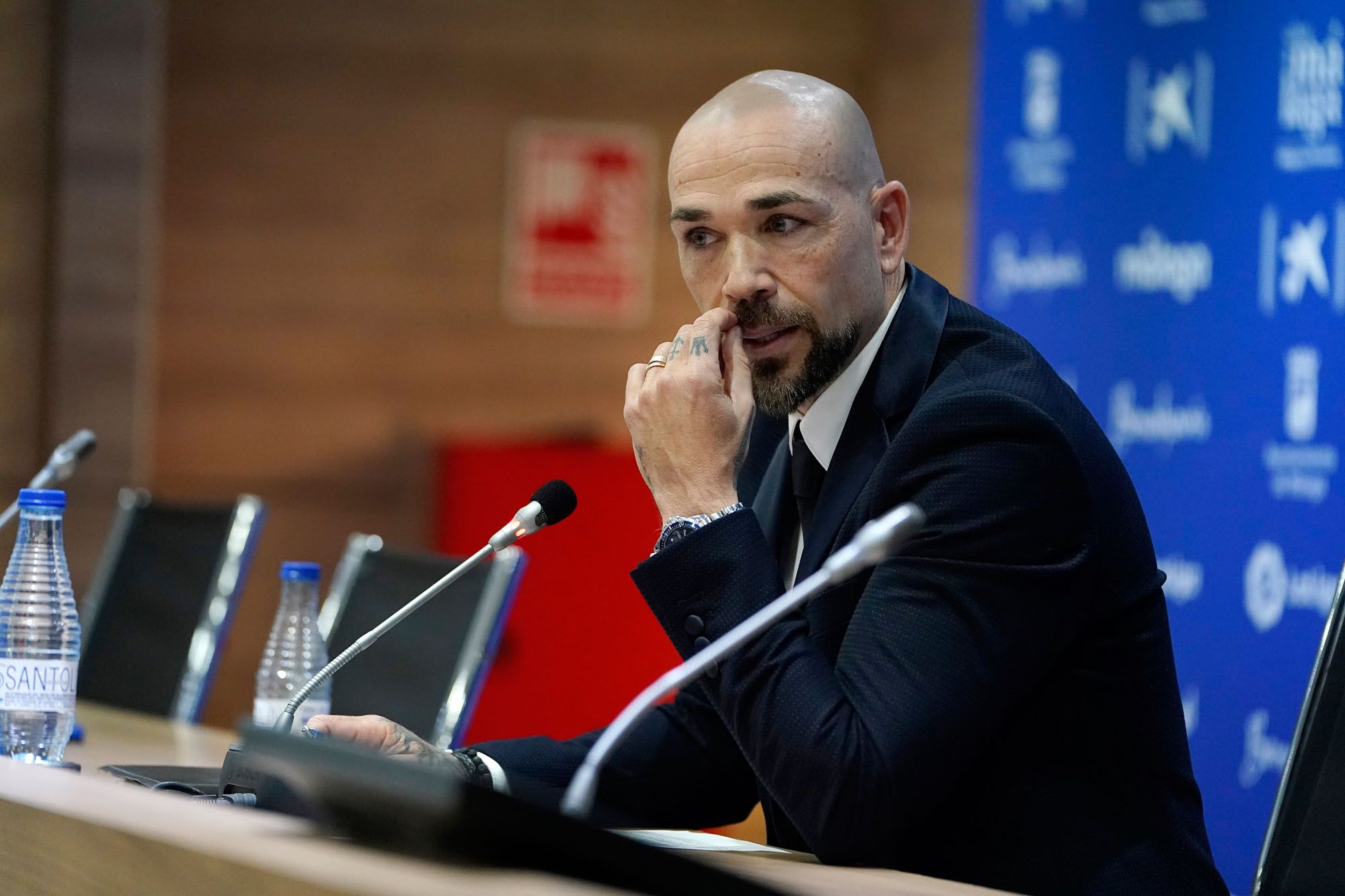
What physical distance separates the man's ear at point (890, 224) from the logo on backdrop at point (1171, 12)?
145cm

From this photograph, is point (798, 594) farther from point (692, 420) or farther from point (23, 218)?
point (23, 218)

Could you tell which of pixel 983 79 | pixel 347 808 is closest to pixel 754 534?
pixel 347 808

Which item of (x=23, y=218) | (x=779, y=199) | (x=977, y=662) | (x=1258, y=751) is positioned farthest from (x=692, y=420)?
(x=23, y=218)

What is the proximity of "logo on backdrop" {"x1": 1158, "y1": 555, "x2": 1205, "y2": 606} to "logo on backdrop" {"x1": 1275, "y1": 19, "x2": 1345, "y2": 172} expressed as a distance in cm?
78

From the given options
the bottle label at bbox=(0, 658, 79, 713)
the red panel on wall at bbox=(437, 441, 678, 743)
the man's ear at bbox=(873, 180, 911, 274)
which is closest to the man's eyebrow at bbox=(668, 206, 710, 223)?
the man's ear at bbox=(873, 180, 911, 274)

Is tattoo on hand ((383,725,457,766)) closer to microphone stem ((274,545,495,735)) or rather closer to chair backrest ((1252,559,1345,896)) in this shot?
microphone stem ((274,545,495,735))

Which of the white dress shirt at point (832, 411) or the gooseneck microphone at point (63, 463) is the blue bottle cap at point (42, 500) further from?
→ the white dress shirt at point (832, 411)

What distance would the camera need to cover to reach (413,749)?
1692mm

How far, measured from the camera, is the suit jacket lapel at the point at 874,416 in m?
1.72

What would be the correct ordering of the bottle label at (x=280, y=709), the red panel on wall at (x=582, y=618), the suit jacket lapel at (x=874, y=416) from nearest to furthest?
the suit jacket lapel at (x=874, y=416) < the bottle label at (x=280, y=709) < the red panel on wall at (x=582, y=618)

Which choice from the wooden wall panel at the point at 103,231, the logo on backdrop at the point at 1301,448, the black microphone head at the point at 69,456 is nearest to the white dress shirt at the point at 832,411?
the black microphone head at the point at 69,456

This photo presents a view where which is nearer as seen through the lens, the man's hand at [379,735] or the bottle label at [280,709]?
the man's hand at [379,735]

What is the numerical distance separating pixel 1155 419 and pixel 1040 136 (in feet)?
2.41

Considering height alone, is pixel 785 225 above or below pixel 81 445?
above
